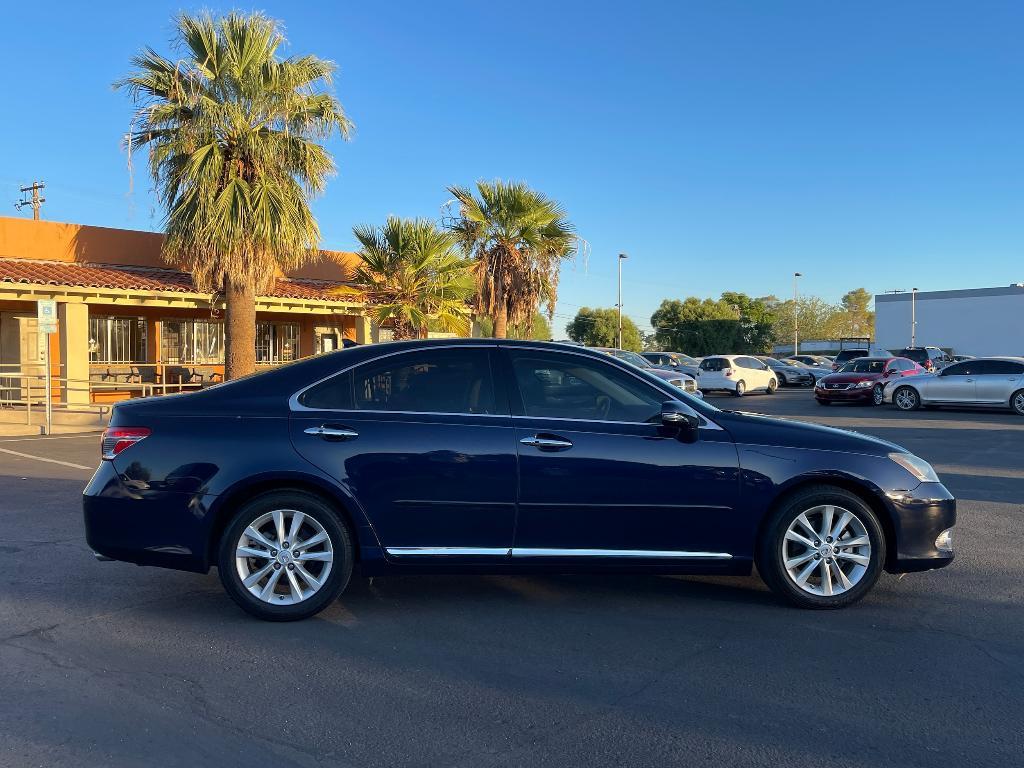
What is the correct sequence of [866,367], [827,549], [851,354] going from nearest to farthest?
[827,549], [866,367], [851,354]

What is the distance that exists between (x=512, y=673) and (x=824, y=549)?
210cm

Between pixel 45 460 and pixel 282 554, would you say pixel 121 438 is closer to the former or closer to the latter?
pixel 282 554

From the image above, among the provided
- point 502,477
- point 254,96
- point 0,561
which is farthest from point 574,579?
point 254,96

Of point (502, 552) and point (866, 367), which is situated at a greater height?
point (866, 367)

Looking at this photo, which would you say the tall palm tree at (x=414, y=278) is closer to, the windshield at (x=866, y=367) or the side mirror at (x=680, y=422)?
the windshield at (x=866, y=367)

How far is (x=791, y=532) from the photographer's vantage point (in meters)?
5.14

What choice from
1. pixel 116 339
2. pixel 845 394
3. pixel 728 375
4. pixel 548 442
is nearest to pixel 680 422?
pixel 548 442

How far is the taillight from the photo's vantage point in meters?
5.04

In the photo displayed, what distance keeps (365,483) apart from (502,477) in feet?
2.56

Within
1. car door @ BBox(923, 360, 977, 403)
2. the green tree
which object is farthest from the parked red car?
the green tree

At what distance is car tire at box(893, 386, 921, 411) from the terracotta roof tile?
1495cm

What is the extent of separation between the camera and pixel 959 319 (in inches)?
2448

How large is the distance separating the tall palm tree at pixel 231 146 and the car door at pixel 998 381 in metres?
16.6

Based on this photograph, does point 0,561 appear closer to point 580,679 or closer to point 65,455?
point 580,679
